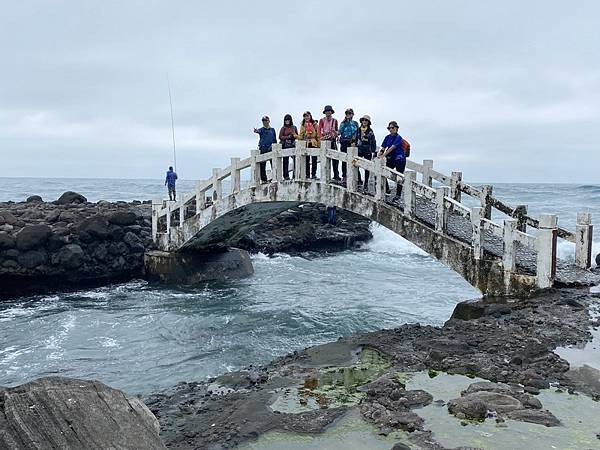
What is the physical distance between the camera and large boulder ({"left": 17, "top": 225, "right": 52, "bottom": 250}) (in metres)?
16.4

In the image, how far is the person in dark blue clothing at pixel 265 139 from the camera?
49.6 ft

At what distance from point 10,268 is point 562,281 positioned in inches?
553

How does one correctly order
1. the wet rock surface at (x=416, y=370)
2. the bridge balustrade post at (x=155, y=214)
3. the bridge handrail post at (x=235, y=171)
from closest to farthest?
the wet rock surface at (x=416, y=370) → the bridge handrail post at (x=235, y=171) → the bridge balustrade post at (x=155, y=214)

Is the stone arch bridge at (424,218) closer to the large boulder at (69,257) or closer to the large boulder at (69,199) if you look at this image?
the large boulder at (69,257)

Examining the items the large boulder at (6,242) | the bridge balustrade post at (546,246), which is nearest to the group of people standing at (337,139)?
the bridge balustrade post at (546,246)

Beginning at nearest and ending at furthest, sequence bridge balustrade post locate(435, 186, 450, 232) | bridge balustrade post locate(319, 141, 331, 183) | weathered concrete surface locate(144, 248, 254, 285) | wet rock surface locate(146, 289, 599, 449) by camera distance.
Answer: wet rock surface locate(146, 289, 599, 449), bridge balustrade post locate(435, 186, 450, 232), bridge balustrade post locate(319, 141, 331, 183), weathered concrete surface locate(144, 248, 254, 285)

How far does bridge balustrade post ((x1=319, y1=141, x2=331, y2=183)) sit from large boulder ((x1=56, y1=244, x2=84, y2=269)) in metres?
8.10

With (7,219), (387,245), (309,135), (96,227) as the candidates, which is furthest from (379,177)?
(387,245)

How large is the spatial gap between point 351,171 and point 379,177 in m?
0.81

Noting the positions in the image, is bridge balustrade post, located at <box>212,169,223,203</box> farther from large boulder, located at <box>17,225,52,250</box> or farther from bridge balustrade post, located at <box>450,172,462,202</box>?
bridge balustrade post, located at <box>450,172,462,202</box>

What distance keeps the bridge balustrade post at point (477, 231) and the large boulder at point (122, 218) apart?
39.8 feet

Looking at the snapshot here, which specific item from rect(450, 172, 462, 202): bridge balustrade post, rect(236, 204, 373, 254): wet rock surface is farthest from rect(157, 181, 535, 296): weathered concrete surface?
rect(236, 204, 373, 254): wet rock surface

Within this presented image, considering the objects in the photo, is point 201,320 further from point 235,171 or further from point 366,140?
point 366,140

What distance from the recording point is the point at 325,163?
13516 mm
